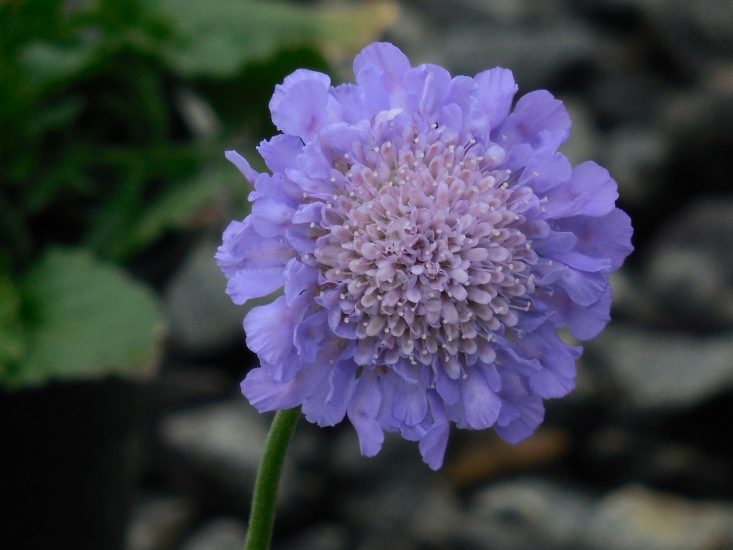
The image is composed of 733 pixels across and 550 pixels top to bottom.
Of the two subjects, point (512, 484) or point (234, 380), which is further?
point (234, 380)

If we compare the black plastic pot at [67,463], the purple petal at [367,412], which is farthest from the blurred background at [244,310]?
the purple petal at [367,412]

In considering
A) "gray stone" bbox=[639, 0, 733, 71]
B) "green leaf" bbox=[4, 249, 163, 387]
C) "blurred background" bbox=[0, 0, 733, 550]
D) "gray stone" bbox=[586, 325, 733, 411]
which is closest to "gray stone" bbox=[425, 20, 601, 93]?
"blurred background" bbox=[0, 0, 733, 550]

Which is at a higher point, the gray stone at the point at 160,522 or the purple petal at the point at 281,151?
the purple petal at the point at 281,151

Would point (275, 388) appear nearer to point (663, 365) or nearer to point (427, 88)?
point (427, 88)

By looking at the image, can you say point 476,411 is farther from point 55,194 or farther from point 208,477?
point 208,477

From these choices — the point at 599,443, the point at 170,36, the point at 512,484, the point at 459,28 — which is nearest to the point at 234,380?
the point at 512,484

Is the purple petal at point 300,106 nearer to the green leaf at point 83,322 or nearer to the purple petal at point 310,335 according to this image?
the purple petal at point 310,335

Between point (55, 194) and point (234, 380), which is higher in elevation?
point (55, 194)
